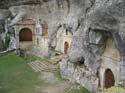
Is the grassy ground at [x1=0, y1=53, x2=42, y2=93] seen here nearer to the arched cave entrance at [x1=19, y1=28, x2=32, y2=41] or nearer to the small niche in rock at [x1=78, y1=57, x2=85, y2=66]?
the small niche in rock at [x1=78, y1=57, x2=85, y2=66]

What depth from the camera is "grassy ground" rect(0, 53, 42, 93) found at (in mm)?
18880

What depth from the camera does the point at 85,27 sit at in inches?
724

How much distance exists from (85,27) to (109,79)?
440 cm

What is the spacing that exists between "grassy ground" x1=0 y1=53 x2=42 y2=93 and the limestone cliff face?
308 cm

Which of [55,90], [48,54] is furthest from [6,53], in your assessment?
[55,90]

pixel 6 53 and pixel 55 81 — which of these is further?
pixel 6 53

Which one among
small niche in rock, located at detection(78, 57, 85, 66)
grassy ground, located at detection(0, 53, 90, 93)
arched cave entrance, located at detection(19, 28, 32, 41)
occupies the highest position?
arched cave entrance, located at detection(19, 28, 32, 41)

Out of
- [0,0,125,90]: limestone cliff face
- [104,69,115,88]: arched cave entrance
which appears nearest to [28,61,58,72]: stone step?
[0,0,125,90]: limestone cliff face

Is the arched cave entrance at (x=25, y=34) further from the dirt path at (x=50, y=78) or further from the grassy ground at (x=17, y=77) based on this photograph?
the dirt path at (x=50, y=78)

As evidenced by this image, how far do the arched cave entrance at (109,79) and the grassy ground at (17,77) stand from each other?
5195 millimetres

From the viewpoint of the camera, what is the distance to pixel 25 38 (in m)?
33.7

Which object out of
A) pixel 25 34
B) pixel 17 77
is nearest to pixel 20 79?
pixel 17 77

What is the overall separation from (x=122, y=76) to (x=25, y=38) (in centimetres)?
2146

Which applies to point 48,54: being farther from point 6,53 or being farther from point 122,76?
point 122,76
